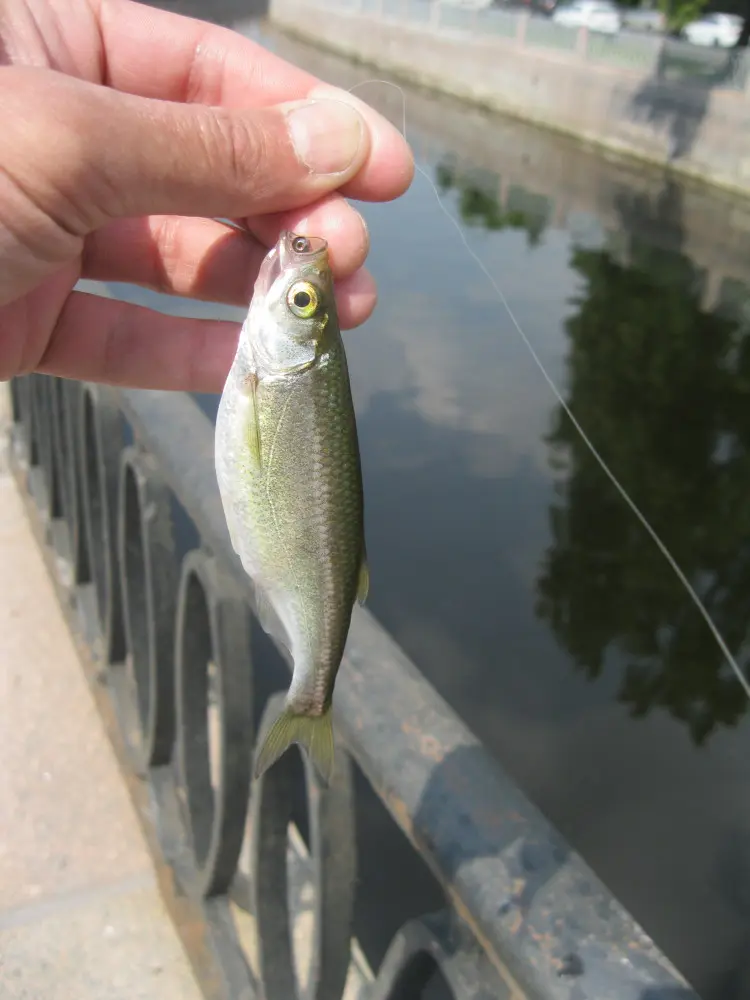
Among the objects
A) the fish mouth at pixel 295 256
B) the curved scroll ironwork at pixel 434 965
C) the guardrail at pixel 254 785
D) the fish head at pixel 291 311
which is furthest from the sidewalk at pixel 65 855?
the fish mouth at pixel 295 256

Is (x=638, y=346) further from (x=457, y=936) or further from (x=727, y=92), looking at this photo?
(x=457, y=936)

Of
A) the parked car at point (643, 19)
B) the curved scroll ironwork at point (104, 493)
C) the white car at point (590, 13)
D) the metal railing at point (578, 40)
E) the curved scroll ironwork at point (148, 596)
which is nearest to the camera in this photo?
the curved scroll ironwork at point (148, 596)

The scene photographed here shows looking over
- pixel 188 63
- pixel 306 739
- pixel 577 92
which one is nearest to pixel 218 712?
pixel 306 739

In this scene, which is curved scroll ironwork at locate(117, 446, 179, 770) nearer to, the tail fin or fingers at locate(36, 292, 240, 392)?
fingers at locate(36, 292, 240, 392)

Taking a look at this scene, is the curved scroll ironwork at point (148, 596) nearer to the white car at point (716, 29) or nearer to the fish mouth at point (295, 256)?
the fish mouth at point (295, 256)

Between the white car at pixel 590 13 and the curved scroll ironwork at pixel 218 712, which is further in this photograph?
the white car at pixel 590 13

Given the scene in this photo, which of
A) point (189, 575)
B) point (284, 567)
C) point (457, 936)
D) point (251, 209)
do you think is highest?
point (251, 209)

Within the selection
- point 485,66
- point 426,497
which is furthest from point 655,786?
point 485,66

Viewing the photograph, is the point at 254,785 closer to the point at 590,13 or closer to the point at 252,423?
the point at 252,423
